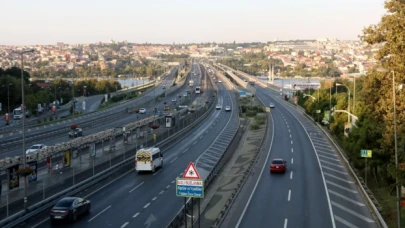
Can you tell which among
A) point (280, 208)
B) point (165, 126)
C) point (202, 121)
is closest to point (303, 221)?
point (280, 208)

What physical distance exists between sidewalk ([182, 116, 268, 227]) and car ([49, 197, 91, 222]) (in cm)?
425

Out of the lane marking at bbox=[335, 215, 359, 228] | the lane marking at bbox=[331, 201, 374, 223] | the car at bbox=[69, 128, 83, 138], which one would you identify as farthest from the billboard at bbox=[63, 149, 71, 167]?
the car at bbox=[69, 128, 83, 138]

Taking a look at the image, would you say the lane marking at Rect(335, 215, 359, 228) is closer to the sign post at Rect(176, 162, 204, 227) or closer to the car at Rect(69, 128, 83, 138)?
the sign post at Rect(176, 162, 204, 227)

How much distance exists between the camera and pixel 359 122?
125ft

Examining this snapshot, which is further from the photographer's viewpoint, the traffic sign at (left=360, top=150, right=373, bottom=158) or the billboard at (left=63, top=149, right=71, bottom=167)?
the billboard at (left=63, top=149, right=71, bottom=167)

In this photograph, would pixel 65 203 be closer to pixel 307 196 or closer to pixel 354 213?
pixel 307 196

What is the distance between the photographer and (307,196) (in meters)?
25.7

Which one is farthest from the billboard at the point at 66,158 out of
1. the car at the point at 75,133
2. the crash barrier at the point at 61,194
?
the car at the point at 75,133

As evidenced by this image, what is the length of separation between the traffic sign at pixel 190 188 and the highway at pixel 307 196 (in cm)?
521

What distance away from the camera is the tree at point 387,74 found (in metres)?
27.4

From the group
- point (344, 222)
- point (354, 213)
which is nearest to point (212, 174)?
point (354, 213)

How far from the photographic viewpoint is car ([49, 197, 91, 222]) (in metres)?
20.0

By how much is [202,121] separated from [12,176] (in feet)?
160

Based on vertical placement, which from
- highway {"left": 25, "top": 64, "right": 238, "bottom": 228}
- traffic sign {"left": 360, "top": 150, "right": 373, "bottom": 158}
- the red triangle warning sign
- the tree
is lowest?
highway {"left": 25, "top": 64, "right": 238, "bottom": 228}
